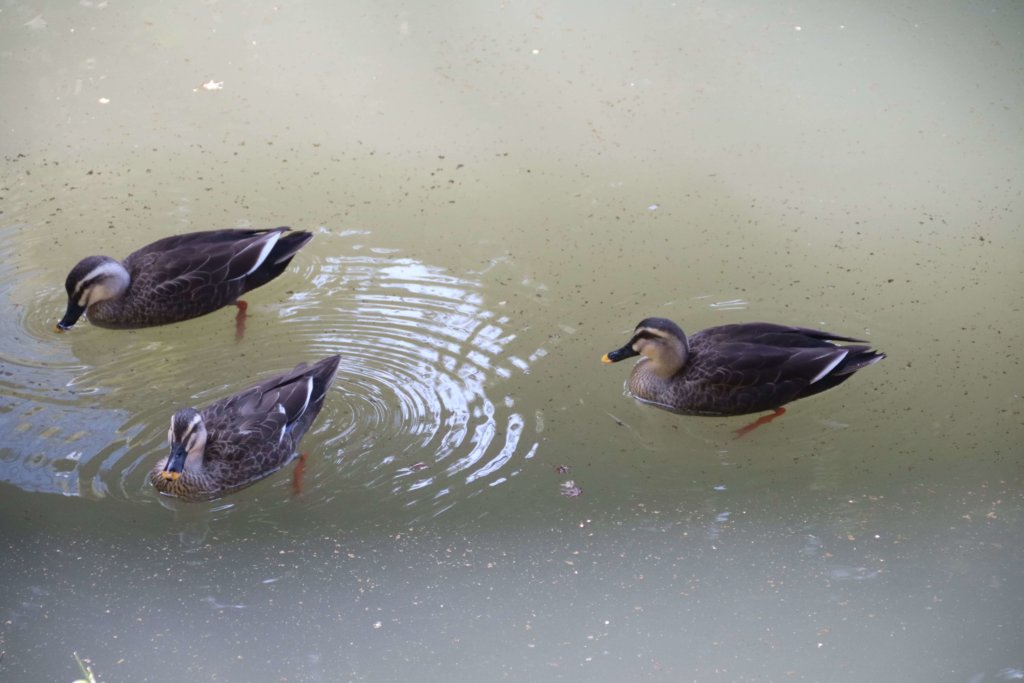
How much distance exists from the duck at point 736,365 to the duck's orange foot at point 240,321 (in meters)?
1.41

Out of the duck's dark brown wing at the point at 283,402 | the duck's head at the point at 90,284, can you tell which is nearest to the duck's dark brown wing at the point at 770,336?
the duck's dark brown wing at the point at 283,402

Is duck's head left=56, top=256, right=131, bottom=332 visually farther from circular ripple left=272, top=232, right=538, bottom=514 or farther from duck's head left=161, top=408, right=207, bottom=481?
duck's head left=161, top=408, right=207, bottom=481

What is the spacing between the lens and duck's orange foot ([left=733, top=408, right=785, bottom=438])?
12.5 ft

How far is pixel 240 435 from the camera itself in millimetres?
3568

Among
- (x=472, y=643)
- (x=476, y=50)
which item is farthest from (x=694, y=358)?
(x=476, y=50)

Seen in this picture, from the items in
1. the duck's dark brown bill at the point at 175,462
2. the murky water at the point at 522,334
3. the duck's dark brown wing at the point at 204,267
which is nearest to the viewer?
the murky water at the point at 522,334

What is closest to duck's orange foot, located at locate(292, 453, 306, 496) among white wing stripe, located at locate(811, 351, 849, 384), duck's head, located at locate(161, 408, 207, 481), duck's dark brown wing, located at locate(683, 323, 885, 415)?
duck's head, located at locate(161, 408, 207, 481)

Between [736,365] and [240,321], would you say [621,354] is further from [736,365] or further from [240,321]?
[240,321]

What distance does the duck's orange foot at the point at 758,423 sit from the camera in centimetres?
382

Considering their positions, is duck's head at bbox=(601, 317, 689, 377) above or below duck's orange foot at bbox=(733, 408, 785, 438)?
above

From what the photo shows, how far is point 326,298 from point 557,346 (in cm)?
99

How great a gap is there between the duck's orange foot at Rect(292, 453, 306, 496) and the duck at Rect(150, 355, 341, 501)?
0.11 ft

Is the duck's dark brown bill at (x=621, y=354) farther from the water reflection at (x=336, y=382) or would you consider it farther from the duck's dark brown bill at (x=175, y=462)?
the duck's dark brown bill at (x=175, y=462)

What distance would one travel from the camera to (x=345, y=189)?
16.3ft
